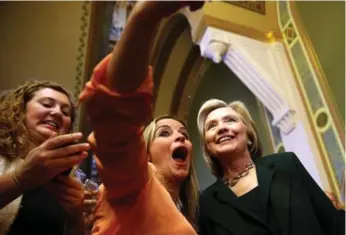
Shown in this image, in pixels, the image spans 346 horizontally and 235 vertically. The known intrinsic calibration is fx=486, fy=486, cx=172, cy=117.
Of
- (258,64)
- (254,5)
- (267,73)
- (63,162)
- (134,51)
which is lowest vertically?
(63,162)

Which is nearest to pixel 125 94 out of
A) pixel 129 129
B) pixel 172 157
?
pixel 129 129

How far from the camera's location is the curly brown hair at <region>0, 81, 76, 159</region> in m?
1.43

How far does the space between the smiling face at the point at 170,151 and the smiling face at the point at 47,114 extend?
0.35 m

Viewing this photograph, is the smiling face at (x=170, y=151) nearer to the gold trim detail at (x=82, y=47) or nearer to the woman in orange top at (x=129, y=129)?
the woman in orange top at (x=129, y=129)

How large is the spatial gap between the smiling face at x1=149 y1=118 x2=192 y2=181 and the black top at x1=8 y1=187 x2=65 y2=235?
1.49ft

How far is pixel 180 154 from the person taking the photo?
1.76 meters

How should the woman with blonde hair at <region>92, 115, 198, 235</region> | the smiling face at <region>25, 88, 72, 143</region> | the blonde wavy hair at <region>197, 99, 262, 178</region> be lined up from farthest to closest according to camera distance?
the blonde wavy hair at <region>197, 99, 262, 178</region> < the woman with blonde hair at <region>92, 115, 198, 235</region> < the smiling face at <region>25, 88, 72, 143</region>

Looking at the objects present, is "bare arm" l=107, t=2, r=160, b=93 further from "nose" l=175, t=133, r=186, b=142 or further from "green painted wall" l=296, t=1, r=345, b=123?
"green painted wall" l=296, t=1, r=345, b=123

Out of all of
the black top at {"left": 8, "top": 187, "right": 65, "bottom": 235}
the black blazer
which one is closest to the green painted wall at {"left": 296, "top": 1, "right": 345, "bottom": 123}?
the black blazer

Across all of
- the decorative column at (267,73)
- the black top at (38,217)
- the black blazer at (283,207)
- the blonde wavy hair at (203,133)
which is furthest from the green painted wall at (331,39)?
the black top at (38,217)

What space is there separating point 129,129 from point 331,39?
352 centimetres

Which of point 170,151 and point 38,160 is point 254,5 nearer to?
point 170,151

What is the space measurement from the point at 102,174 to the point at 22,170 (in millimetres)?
331

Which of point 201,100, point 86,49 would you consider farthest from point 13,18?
point 201,100
